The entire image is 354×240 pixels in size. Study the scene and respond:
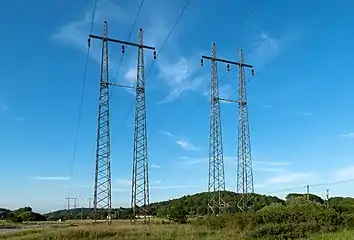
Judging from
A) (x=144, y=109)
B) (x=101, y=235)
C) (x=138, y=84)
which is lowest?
(x=101, y=235)

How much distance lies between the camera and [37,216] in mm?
95312

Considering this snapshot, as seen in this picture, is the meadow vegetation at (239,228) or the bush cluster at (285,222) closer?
the meadow vegetation at (239,228)

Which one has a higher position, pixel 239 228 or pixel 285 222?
pixel 285 222

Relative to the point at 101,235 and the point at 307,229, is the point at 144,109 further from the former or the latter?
the point at 307,229

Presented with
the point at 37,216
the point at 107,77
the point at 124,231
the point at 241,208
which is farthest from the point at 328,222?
the point at 37,216

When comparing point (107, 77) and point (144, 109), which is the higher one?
point (107, 77)

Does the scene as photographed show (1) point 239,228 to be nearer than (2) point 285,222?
Yes

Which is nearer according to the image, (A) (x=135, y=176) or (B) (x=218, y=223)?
(B) (x=218, y=223)

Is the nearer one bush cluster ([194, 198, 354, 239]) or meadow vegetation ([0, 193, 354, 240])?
meadow vegetation ([0, 193, 354, 240])

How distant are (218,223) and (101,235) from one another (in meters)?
8.56

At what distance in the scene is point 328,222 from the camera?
32.0 metres

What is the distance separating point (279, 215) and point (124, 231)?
539 inches

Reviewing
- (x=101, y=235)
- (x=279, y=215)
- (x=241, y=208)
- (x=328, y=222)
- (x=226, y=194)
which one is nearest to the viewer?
(x=101, y=235)

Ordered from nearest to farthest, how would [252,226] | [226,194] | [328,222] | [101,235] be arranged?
[101,235]
[252,226]
[328,222]
[226,194]
